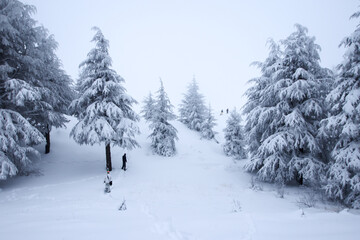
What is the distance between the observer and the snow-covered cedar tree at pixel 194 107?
38000 mm

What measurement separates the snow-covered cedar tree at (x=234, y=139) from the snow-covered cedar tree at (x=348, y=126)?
18786 mm

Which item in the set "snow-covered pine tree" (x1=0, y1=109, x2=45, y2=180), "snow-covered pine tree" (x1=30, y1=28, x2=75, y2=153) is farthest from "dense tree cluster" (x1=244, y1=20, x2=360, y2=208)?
"snow-covered pine tree" (x1=30, y1=28, x2=75, y2=153)

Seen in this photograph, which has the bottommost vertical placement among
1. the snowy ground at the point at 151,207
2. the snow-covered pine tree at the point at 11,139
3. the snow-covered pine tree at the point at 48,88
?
the snowy ground at the point at 151,207

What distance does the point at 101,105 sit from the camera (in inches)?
573

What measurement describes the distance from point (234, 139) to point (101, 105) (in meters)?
20.7

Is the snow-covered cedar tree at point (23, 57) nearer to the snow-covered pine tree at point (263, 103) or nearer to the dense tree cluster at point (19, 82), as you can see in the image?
the dense tree cluster at point (19, 82)

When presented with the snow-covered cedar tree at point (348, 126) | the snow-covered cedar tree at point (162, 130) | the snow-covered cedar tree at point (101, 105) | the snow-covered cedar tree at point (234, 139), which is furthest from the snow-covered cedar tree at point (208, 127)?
the snow-covered cedar tree at point (348, 126)

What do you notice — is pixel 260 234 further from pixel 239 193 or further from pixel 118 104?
pixel 118 104

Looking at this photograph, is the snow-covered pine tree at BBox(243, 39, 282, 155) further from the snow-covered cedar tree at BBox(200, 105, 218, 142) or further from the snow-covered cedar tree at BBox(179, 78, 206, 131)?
the snow-covered cedar tree at BBox(179, 78, 206, 131)

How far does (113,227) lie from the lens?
618cm

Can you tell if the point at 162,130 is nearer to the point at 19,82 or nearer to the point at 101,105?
the point at 101,105

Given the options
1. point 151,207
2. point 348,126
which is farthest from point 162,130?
point 348,126

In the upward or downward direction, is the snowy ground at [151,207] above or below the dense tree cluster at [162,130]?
below

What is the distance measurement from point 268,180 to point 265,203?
517 centimetres
